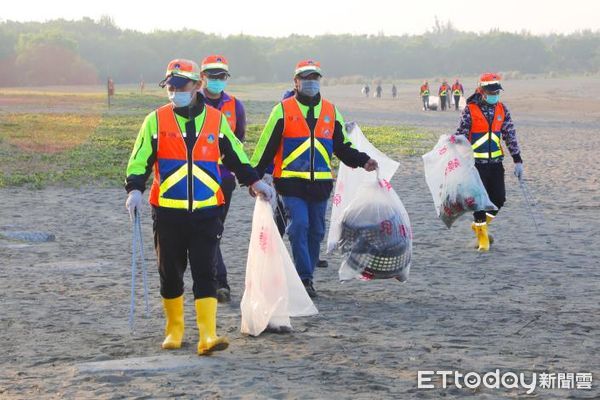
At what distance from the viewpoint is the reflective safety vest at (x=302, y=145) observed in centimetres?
773

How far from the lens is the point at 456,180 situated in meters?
10.0

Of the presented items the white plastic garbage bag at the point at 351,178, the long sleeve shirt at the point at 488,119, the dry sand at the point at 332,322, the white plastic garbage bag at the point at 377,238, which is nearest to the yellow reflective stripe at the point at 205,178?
the dry sand at the point at 332,322

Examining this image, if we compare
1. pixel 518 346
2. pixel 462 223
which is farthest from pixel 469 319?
pixel 462 223

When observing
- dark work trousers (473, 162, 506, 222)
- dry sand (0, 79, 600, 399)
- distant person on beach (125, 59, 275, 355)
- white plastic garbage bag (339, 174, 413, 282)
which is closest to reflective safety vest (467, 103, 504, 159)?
dark work trousers (473, 162, 506, 222)

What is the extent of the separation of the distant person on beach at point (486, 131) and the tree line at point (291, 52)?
113921 millimetres

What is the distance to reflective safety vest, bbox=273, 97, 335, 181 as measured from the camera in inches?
305

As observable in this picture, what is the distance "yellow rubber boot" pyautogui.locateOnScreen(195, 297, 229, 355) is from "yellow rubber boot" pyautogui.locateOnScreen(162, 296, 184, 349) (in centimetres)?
16

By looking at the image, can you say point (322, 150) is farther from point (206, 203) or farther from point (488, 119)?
point (488, 119)

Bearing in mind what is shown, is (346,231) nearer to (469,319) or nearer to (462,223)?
(469,319)

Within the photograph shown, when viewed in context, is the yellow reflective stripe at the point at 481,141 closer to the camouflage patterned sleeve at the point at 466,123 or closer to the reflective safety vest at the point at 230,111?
the camouflage patterned sleeve at the point at 466,123

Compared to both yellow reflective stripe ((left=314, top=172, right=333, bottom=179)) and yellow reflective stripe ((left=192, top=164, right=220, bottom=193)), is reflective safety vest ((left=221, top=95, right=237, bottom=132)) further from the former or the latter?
yellow reflective stripe ((left=192, top=164, right=220, bottom=193))

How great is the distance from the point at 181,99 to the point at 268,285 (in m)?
1.27

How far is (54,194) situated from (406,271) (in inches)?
308

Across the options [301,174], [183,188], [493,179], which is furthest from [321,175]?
[493,179]
